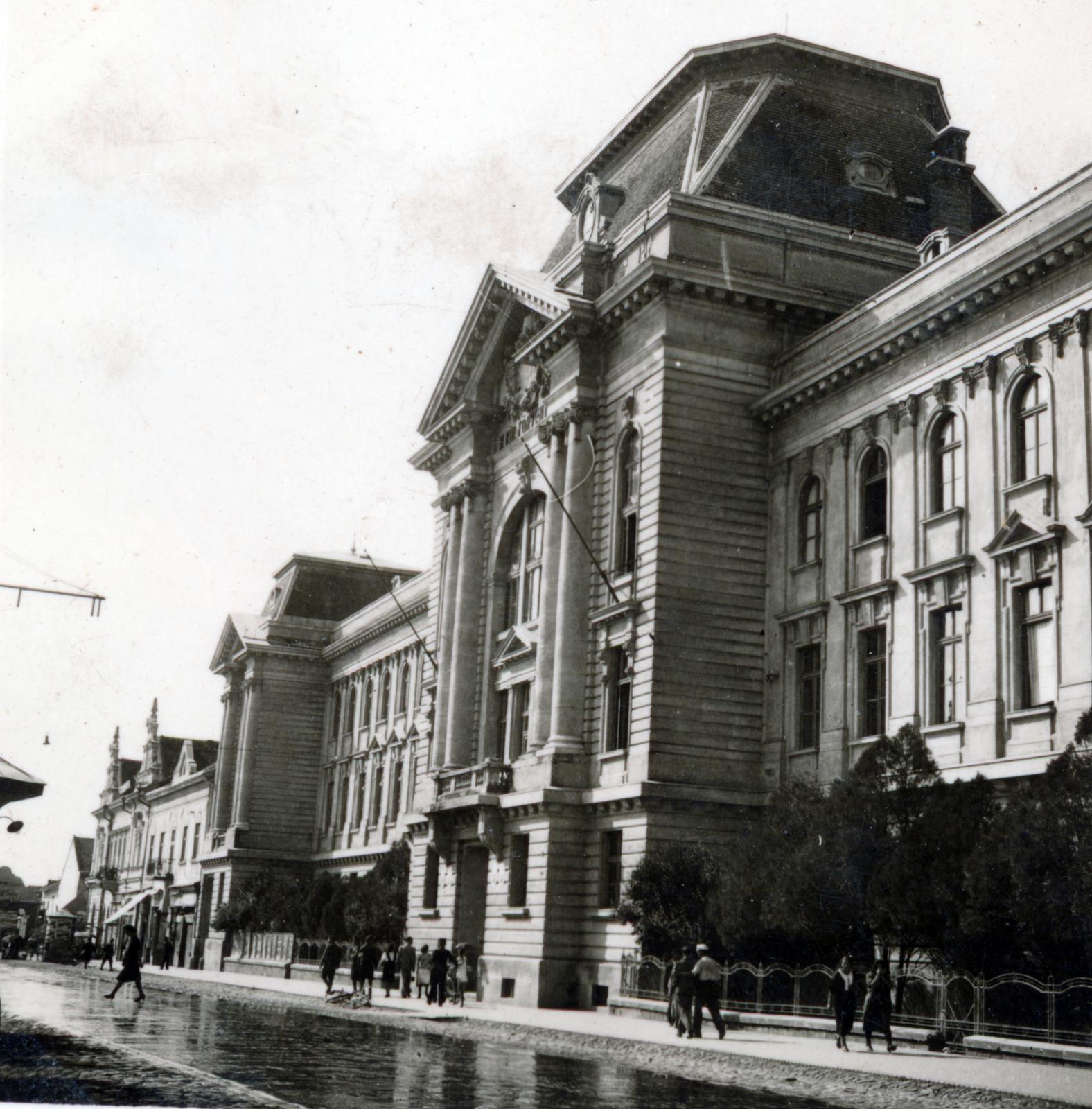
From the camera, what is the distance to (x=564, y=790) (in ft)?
127

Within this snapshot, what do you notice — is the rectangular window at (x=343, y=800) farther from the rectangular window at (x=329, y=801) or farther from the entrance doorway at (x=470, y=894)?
the entrance doorway at (x=470, y=894)

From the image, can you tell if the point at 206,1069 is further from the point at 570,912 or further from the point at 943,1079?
the point at 570,912

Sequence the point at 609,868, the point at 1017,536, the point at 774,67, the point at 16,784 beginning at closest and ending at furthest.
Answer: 1. the point at 16,784
2. the point at 1017,536
3. the point at 609,868
4. the point at 774,67

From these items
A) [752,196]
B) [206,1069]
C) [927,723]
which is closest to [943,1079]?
[206,1069]

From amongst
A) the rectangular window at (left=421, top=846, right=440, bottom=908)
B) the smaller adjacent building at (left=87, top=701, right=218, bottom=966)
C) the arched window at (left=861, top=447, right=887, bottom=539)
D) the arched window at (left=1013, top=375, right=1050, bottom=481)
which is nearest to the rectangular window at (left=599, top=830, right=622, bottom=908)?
the arched window at (left=861, top=447, right=887, bottom=539)

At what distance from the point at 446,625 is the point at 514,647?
4270 millimetres

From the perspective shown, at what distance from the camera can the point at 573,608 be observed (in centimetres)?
4041

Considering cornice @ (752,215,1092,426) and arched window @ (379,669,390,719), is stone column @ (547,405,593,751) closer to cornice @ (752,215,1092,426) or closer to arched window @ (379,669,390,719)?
cornice @ (752,215,1092,426)

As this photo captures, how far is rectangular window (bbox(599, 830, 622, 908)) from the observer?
1485 inches

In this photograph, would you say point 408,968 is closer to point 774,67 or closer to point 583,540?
point 583,540

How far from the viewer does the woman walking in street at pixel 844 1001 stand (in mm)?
23625

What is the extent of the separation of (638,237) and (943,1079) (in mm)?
25557

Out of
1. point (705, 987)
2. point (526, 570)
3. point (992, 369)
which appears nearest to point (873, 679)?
point (992, 369)

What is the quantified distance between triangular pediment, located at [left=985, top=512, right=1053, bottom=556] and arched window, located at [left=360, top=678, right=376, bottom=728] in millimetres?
44961
